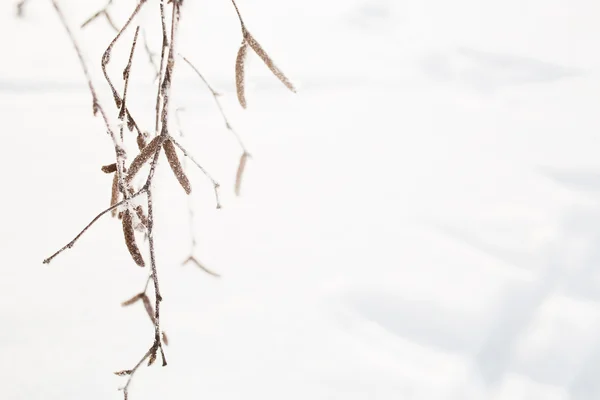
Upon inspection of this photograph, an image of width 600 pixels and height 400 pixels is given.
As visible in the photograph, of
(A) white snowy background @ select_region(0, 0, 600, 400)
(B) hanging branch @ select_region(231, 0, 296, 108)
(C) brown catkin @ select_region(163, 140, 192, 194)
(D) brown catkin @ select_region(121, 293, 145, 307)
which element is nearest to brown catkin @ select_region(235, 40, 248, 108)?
(B) hanging branch @ select_region(231, 0, 296, 108)

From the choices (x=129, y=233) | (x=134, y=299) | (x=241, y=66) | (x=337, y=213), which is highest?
(x=241, y=66)

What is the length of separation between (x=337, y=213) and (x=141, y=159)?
0.78 m

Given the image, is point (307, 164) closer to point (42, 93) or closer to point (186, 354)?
point (186, 354)

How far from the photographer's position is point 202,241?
1.23 meters

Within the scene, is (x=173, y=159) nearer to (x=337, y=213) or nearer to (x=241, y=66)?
(x=241, y=66)

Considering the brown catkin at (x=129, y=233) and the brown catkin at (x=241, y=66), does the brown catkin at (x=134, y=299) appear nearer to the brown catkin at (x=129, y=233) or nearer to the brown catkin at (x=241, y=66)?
the brown catkin at (x=129, y=233)

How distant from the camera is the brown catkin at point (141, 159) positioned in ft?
1.79

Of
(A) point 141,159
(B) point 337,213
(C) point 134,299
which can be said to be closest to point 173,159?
(A) point 141,159

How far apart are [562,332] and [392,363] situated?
37cm

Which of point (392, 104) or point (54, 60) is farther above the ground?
point (54, 60)

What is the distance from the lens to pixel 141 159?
0.55 m

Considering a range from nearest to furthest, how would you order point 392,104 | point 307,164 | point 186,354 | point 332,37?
1. point 186,354
2. point 307,164
3. point 392,104
4. point 332,37

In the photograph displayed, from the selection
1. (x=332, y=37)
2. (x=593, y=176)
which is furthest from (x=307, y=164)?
(x=593, y=176)

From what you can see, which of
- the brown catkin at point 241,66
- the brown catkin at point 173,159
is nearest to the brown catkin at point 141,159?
the brown catkin at point 173,159
